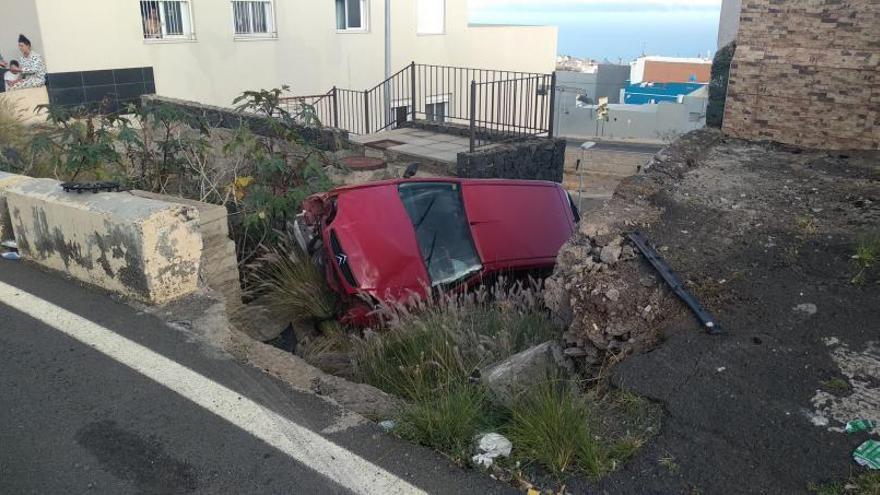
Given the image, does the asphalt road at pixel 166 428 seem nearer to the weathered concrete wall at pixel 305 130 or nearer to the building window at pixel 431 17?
the weathered concrete wall at pixel 305 130

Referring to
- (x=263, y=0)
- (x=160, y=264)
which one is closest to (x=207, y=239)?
(x=160, y=264)

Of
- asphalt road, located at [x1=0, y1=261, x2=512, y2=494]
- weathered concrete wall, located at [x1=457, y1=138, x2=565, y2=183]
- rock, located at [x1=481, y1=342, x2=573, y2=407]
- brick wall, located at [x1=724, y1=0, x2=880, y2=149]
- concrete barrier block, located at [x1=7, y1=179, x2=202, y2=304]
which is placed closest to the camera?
asphalt road, located at [x1=0, y1=261, x2=512, y2=494]

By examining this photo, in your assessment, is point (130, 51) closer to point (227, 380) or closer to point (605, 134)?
point (227, 380)

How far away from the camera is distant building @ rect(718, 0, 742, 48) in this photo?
45.7 ft

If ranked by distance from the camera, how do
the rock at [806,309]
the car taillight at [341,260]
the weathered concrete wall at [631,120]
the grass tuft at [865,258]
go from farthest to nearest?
the weathered concrete wall at [631,120] < the car taillight at [341,260] < the grass tuft at [865,258] < the rock at [806,309]

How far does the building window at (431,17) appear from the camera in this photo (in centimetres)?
1978

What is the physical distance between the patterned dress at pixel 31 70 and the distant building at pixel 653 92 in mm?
46125

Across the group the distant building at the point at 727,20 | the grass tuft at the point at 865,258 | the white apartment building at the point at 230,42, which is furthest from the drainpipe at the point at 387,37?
the grass tuft at the point at 865,258

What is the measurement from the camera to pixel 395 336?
474 centimetres

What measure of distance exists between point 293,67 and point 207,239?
11919 mm

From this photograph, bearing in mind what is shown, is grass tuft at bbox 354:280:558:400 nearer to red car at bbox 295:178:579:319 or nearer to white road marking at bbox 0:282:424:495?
white road marking at bbox 0:282:424:495

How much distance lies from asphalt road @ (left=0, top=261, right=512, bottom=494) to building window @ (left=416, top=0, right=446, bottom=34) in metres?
16.7

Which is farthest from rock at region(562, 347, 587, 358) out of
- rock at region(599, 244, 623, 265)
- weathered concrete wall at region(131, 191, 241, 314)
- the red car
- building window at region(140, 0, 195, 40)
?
building window at region(140, 0, 195, 40)

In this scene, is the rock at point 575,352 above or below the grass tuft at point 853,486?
below
